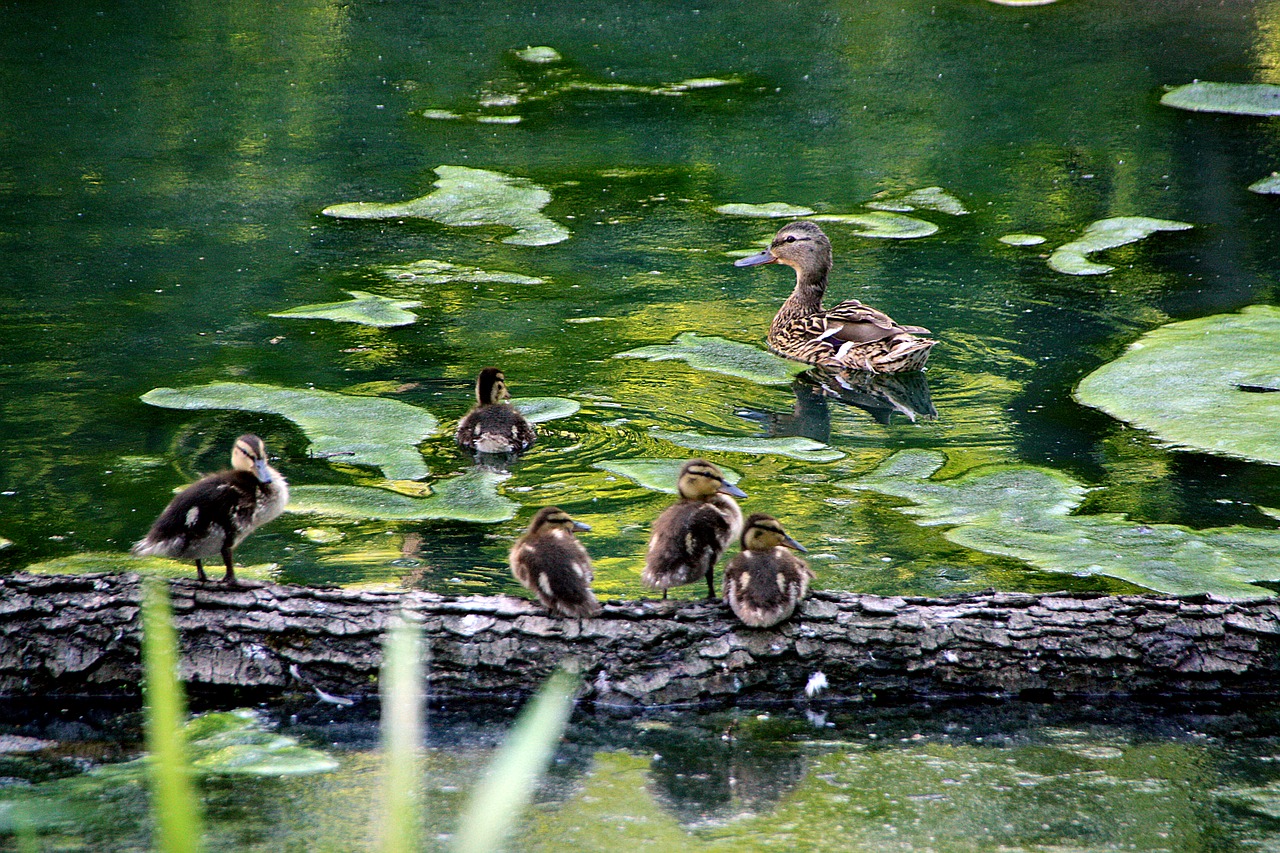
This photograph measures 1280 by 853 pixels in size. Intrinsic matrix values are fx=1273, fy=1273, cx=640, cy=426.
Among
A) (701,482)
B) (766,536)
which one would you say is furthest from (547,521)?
(766,536)

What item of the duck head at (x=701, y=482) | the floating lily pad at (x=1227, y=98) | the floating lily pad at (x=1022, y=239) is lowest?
the duck head at (x=701, y=482)

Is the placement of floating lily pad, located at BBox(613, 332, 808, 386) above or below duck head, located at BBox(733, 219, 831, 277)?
below

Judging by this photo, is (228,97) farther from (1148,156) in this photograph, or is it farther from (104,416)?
(1148,156)

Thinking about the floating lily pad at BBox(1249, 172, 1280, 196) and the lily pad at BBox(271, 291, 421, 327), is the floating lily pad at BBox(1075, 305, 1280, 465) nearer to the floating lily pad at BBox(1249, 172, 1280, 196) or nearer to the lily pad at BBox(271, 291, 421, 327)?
the floating lily pad at BBox(1249, 172, 1280, 196)

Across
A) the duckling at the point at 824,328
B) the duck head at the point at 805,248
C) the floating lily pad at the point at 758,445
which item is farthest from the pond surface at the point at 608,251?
the duck head at the point at 805,248

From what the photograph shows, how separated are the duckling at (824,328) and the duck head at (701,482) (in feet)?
8.91

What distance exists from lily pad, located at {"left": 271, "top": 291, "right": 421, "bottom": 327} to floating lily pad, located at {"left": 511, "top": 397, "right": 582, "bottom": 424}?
1406 millimetres

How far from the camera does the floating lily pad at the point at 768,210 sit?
30.3ft

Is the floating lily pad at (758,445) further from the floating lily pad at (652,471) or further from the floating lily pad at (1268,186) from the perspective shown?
the floating lily pad at (1268,186)

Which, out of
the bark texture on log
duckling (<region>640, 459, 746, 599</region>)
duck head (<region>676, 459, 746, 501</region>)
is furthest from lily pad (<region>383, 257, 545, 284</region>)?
the bark texture on log

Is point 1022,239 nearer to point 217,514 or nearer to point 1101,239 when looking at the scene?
point 1101,239

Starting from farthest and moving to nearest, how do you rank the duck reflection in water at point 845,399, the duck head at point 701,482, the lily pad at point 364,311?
the lily pad at point 364,311
the duck reflection in water at point 845,399
the duck head at point 701,482

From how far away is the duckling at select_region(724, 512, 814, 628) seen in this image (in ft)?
11.3

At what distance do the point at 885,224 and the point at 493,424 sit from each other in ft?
15.5
